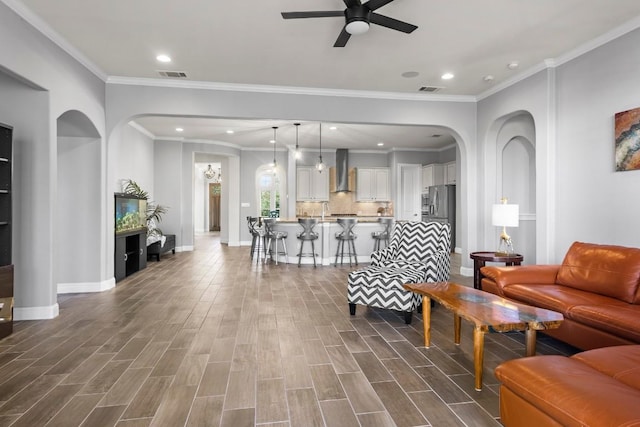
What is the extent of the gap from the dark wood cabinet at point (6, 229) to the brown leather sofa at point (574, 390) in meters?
3.93

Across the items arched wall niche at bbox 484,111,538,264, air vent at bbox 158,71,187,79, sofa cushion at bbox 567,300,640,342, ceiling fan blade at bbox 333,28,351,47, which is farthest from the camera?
arched wall niche at bbox 484,111,538,264

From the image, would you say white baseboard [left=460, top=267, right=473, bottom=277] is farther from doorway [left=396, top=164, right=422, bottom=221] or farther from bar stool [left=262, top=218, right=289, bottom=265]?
doorway [left=396, top=164, right=422, bottom=221]

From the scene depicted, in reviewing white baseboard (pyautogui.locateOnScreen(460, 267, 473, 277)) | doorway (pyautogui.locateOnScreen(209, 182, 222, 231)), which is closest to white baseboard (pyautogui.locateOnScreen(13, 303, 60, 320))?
white baseboard (pyautogui.locateOnScreen(460, 267, 473, 277))

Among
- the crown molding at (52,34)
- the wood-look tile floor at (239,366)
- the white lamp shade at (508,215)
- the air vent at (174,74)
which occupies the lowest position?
the wood-look tile floor at (239,366)

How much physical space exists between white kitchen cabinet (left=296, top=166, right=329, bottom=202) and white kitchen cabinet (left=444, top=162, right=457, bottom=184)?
11.1ft

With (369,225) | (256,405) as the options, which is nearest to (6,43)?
(256,405)

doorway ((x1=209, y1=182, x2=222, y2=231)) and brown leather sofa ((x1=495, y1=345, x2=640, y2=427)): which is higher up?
doorway ((x1=209, y1=182, x2=222, y2=231))

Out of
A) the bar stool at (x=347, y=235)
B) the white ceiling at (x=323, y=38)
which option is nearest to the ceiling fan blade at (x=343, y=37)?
the white ceiling at (x=323, y=38)

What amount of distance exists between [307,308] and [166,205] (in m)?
6.31

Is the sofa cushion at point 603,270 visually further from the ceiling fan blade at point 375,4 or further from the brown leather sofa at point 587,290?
the ceiling fan blade at point 375,4

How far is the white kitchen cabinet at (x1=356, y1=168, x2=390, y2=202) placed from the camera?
10656 millimetres

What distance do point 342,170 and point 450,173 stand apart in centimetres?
294

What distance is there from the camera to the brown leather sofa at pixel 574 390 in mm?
1296

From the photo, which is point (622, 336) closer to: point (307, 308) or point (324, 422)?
point (324, 422)
